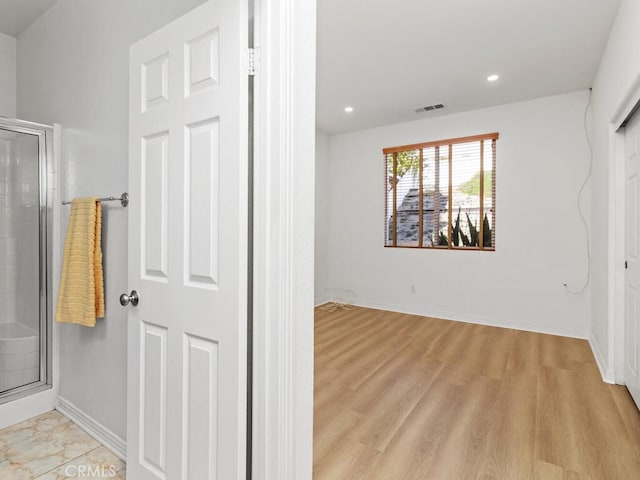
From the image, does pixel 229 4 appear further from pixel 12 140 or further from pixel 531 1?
pixel 531 1

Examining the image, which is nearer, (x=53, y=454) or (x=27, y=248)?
(x=53, y=454)

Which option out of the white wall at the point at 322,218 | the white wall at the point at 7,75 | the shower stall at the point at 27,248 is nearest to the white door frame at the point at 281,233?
the shower stall at the point at 27,248

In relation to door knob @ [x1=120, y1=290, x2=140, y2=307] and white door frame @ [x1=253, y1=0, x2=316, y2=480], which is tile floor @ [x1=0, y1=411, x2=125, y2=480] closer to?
door knob @ [x1=120, y1=290, x2=140, y2=307]

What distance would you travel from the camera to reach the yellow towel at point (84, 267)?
183 centimetres

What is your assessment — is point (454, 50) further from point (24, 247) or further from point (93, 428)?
point (93, 428)

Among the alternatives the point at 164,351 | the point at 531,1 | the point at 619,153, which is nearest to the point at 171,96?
the point at 164,351

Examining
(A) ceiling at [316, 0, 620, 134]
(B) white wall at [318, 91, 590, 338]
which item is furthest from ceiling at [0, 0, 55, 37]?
(B) white wall at [318, 91, 590, 338]

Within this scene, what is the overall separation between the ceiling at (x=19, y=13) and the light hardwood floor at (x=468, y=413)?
341cm

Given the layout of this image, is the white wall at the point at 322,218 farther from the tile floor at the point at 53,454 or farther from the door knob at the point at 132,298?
the door knob at the point at 132,298

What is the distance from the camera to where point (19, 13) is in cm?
248

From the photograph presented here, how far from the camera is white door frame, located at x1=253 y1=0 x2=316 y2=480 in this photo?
1.08m

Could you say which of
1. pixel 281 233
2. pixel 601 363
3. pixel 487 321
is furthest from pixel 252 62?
pixel 487 321

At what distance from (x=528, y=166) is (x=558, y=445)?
3.25 metres

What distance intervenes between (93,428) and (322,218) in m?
4.12
